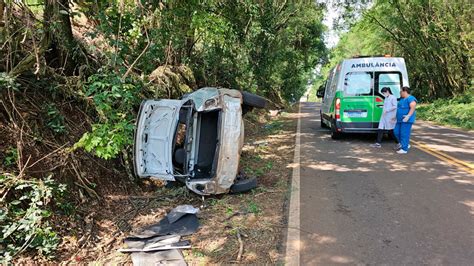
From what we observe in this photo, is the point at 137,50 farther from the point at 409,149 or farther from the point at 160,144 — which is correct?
the point at 409,149

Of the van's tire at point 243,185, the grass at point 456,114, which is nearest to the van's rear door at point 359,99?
the van's tire at point 243,185

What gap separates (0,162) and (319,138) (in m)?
9.42

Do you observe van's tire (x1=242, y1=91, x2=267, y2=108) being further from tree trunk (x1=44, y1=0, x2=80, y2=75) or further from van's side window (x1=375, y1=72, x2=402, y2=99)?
van's side window (x1=375, y1=72, x2=402, y2=99)

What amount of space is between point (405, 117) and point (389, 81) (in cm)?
186

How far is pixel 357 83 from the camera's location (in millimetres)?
10844

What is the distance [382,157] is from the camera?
896 centimetres

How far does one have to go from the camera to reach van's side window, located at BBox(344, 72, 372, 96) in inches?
424

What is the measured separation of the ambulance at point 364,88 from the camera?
1073 centimetres

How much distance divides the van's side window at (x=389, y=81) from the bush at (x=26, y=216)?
28.9 feet

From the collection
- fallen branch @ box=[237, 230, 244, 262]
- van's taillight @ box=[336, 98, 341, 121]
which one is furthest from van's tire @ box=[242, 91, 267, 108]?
van's taillight @ box=[336, 98, 341, 121]

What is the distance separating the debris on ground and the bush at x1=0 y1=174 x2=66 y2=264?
0.90m

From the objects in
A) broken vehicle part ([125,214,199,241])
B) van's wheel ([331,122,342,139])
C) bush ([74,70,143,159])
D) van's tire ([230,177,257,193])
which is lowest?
broken vehicle part ([125,214,199,241])

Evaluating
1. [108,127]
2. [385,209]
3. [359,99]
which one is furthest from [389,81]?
[108,127]

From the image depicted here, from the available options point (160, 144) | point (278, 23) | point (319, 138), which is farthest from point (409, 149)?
point (278, 23)
